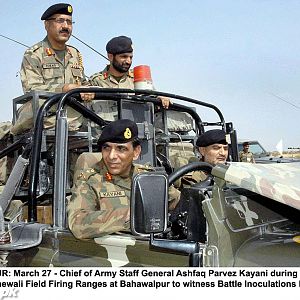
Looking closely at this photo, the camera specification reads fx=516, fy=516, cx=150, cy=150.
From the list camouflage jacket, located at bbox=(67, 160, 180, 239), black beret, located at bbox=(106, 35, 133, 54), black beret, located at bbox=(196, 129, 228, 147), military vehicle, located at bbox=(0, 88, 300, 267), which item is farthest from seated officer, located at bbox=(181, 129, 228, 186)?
camouflage jacket, located at bbox=(67, 160, 180, 239)

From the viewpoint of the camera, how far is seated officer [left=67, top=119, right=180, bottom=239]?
2.59 meters

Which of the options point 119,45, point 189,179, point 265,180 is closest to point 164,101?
point 189,179

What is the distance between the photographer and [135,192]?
2.00 m

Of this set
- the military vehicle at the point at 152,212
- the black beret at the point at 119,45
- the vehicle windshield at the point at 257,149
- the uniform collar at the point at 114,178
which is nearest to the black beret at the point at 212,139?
the military vehicle at the point at 152,212

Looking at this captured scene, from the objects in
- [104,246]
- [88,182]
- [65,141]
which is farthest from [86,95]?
[104,246]

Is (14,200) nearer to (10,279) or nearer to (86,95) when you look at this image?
(86,95)

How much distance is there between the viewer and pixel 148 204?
6.52 ft

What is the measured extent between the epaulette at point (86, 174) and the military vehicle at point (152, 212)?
8 cm

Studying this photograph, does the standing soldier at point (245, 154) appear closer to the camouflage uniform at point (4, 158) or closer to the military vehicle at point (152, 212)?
the camouflage uniform at point (4, 158)

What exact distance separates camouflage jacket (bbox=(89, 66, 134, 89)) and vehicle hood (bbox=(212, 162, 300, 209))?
262 centimetres

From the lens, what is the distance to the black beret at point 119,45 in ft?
14.5

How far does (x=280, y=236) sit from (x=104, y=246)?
847 millimetres

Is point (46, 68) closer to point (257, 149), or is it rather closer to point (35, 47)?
point (35, 47)

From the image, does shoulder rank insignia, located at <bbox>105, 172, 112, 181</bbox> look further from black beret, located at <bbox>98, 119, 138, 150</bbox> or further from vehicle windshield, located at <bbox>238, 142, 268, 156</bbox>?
vehicle windshield, located at <bbox>238, 142, 268, 156</bbox>
